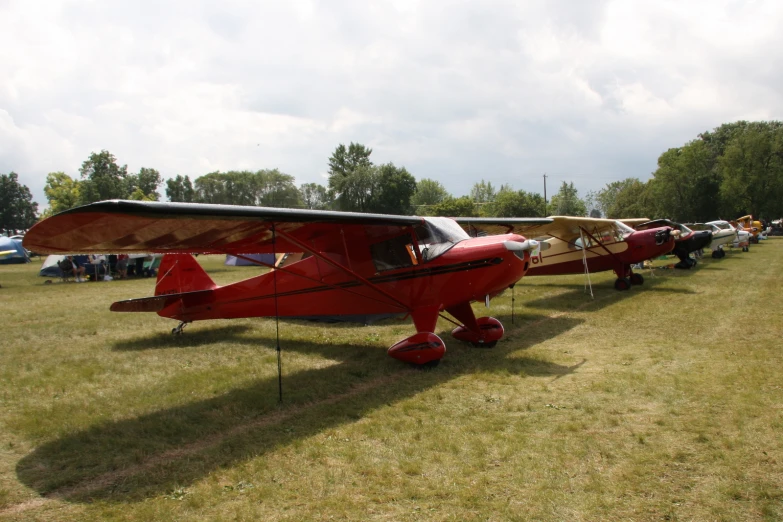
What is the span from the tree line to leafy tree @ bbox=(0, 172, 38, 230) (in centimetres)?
16

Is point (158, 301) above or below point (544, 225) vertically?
below

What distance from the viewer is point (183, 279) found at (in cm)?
955

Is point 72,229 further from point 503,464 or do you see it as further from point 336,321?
point 336,321

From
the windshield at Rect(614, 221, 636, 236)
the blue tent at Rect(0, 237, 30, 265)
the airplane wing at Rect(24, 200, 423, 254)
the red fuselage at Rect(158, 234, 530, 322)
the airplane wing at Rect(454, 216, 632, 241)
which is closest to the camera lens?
the airplane wing at Rect(24, 200, 423, 254)

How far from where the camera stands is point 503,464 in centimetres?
403

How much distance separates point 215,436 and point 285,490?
1.52 metres

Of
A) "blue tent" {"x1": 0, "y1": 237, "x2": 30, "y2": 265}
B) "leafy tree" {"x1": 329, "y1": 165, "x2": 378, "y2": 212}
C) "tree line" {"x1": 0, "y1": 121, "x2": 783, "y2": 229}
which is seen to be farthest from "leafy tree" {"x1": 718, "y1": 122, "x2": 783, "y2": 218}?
"blue tent" {"x1": 0, "y1": 237, "x2": 30, "y2": 265}

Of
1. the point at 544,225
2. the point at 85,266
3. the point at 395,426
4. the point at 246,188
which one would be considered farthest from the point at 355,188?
the point at 395,426

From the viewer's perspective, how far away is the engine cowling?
692 centimetres

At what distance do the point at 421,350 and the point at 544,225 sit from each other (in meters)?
8.34

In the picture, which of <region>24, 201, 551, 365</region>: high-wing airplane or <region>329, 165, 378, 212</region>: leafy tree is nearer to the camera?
<region>24, 201, 551, 365</region>: high-wing airplane

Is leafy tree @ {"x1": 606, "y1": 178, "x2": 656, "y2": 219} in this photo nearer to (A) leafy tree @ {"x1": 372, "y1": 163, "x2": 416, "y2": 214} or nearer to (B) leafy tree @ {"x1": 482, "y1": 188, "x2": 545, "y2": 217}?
(B) leafy tree @ {"x1": 482, "y1": 188, "x2": 545, "y2": 217}

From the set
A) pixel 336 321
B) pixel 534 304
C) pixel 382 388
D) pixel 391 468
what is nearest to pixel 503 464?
pixel 391 468

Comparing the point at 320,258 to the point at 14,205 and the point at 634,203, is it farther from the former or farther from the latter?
the point at 14,205
